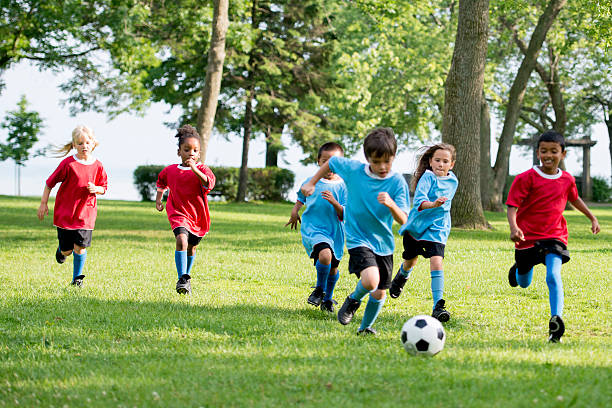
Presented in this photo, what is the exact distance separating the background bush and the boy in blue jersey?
29.3 meters

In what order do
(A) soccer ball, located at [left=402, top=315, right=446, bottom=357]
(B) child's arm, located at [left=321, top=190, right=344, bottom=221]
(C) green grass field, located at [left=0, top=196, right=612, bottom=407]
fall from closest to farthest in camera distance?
(C) green grass field, located at [left=0, top=196, right=612, bottom=407]
(A) soccer ball, located at [left=402, top=315, right=446, bottom=357]
(B) child's arm, located at [left=321, top=190, right=344, bottom=221]

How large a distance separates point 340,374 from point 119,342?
1997mm

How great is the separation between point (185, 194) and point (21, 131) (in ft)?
121

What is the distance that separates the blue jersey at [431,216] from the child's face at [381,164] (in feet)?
4.74

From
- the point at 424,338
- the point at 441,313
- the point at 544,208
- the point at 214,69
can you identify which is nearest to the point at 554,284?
the point at 544,208

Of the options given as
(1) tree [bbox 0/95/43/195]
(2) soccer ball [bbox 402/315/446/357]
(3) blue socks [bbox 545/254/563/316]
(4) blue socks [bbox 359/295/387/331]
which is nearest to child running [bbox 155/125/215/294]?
(4) blue socks [bbox 359/295/387/331]

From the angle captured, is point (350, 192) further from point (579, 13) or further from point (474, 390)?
point (579, 13)

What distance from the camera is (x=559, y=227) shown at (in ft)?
20.6

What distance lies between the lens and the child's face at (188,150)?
8.05 meters

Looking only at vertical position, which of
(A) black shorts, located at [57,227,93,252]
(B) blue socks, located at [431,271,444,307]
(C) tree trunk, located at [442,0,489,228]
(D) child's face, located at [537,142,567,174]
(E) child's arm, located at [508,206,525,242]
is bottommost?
(B) blue socks, located at [431,271,444,307]

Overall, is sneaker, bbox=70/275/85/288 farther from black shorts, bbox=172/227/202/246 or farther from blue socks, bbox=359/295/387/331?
blue socks, bbox=359/295/387/331

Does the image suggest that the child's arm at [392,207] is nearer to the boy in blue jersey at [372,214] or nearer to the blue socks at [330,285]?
the boy in blue jersey at [372,214]

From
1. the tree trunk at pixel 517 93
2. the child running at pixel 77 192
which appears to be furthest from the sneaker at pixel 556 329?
the tree trunk at pixel 517 93

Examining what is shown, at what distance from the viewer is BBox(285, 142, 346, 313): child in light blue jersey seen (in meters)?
7.14
